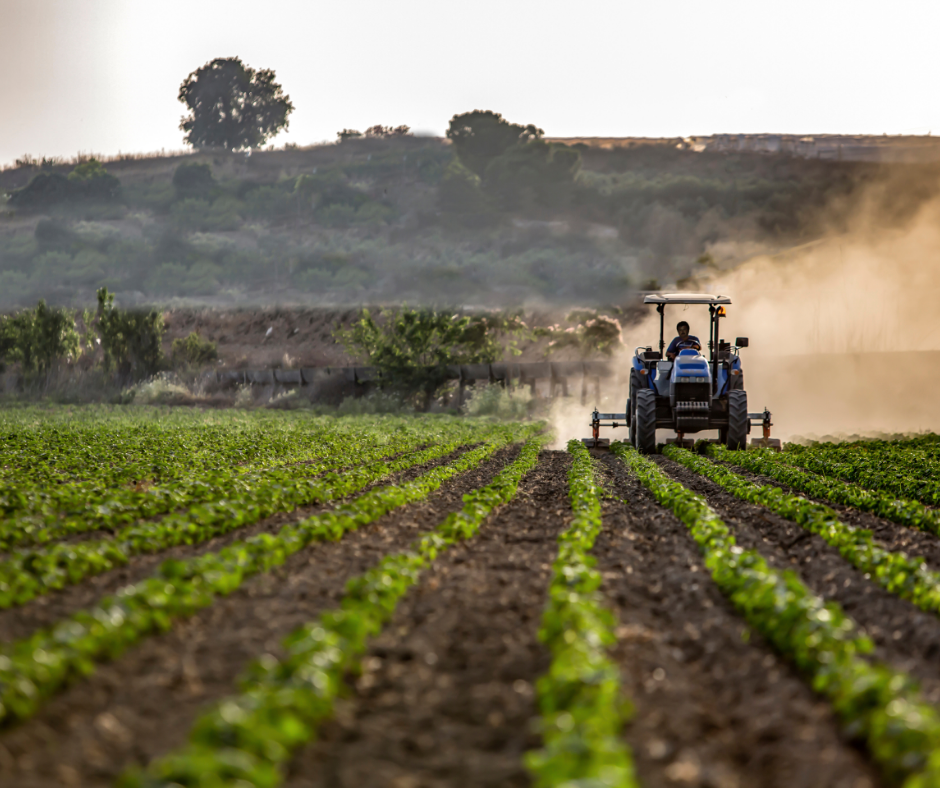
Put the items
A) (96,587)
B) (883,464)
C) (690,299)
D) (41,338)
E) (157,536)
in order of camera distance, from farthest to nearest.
A: 1. (41,338)
2. (690,299)
3. (883,464)
4. (157,536)
5. (96,587)

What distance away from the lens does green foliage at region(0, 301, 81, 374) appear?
56969 mm

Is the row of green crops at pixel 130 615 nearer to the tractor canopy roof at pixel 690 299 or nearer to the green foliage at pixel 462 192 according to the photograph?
the tractor canopy roof at pixel 690 299

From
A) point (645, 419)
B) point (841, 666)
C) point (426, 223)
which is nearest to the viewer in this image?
point (841, 666)

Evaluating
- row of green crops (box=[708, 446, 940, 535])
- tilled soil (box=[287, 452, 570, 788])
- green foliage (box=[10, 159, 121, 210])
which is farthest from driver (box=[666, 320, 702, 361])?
green foliage (box=[10, 159, 121, 210])

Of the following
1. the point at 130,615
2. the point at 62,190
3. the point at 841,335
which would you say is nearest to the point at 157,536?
the point at 130,615

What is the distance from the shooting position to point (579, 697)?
509 centimetres

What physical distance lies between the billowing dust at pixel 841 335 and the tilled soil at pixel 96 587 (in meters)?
22.5

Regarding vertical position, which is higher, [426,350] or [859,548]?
[426,350]

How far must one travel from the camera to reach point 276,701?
4859 mm

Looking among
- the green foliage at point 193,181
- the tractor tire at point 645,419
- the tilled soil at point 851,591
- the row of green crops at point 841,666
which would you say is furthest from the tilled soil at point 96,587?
the green foliage at point 193,181

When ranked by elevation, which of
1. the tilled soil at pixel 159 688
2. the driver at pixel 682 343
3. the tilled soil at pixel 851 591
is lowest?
the tilled soil at pixel 851 591

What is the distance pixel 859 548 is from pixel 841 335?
124 ft

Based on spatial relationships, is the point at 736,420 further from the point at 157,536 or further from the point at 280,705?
the point at 280,705

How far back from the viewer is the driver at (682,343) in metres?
22.2
